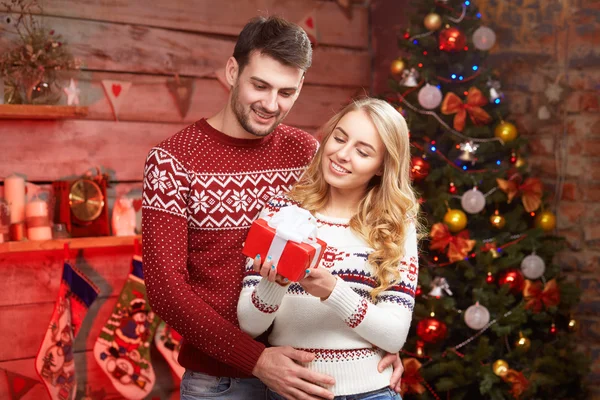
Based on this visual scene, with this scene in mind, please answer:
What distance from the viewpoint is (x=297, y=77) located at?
2.02 m

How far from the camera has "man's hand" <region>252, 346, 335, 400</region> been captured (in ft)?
5.68

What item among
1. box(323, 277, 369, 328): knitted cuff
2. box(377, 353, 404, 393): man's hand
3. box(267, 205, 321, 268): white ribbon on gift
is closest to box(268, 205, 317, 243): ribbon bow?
box(267, 205, 321, 268): white ribbon on gift

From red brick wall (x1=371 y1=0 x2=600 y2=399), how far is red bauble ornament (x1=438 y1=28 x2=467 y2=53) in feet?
1.55

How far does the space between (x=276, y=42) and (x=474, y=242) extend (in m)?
1.75

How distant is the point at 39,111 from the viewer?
2996mm

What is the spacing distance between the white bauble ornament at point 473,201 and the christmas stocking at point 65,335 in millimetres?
1650

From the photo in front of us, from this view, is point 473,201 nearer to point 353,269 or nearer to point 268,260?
point 353,269

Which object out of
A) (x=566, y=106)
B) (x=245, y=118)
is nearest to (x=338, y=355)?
(x=245, y=118)

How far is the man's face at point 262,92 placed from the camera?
6.50 feet

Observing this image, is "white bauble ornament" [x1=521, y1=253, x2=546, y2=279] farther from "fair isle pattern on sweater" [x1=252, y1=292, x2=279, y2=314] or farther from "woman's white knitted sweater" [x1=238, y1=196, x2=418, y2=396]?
"fair isle pattern on sweater" [x1=252, y1=292, x2=279, y2=314]

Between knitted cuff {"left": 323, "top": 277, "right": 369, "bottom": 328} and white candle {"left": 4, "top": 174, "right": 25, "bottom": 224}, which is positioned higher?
knitted cuff {"left": 323, "top": 277, "right": 369, "bottom": 328}

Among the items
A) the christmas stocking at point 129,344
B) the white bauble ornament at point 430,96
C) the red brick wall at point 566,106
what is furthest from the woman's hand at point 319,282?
the red brick wall at point 566,106

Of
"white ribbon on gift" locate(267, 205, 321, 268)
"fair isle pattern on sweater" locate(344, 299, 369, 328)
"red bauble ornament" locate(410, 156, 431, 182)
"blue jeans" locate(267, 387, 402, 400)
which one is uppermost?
"white ribbon on gift" locate(267, 205, 321, 268)

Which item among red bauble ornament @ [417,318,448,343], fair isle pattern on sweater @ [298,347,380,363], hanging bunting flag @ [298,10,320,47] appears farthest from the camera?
hanging bunting flag @ [298,10,320,47]
